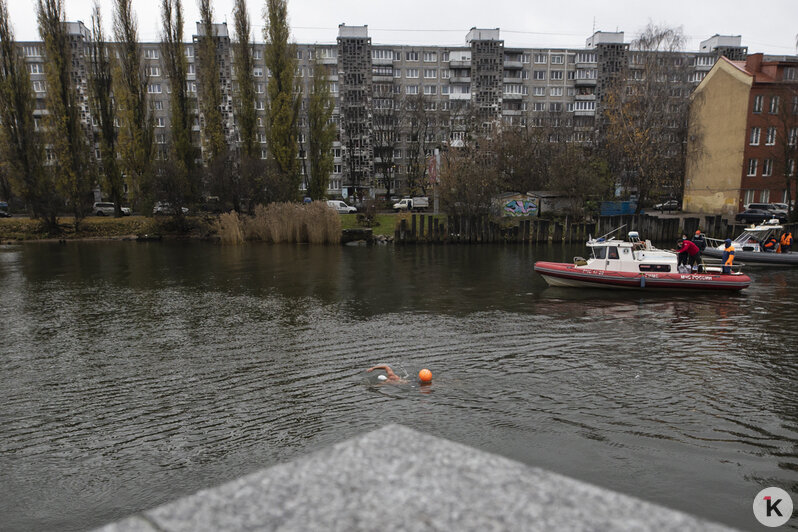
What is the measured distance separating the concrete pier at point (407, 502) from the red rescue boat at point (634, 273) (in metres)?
24.6

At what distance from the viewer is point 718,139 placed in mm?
58531

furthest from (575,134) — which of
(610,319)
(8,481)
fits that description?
(8,481)

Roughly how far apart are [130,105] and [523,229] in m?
42.1

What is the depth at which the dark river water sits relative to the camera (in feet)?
29.7

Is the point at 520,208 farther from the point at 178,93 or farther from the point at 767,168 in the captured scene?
the point at 178,93

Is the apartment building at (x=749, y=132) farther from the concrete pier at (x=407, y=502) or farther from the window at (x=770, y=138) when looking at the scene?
the concrete pier at (x=407, y=502)

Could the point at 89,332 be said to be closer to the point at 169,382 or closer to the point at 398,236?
the point at 169,382

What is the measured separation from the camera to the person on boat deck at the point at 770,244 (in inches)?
1329

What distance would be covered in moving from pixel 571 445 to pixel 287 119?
5684cm

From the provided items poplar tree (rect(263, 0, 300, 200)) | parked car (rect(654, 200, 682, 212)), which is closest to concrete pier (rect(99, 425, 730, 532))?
poplar tree (rect(263, 0, 300, 200))

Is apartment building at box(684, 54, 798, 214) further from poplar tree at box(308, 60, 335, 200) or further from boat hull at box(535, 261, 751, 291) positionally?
poplar tree at box(308, 60, 335, 200)

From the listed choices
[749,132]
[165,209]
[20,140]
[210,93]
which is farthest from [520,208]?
[20,140]

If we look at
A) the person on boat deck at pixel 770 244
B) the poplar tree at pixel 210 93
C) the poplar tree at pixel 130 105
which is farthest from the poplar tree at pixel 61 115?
the person on boat deck at pixel 770 244

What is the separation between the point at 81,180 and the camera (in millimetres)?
54938
